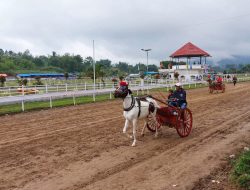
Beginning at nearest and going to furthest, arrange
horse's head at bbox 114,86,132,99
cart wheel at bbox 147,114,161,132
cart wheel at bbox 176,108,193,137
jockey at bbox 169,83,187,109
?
1. horse's head at bbox 114,86,132,99
2. cart wheel at bbox 176,108,193,137
3. jockey at bbox 169,83,187,109
4. cart wheel at bbox 147,114,161,132

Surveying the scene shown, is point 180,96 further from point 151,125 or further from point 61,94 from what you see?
point 61,94

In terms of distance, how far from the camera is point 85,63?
14600cm

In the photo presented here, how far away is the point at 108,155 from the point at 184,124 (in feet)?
10.7

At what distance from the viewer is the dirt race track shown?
651 centimetres

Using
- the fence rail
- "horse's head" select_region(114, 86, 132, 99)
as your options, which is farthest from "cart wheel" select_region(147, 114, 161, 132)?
the fence rail

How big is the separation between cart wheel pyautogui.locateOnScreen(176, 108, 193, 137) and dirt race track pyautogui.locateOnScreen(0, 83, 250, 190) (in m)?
0.25

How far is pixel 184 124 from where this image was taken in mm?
10680

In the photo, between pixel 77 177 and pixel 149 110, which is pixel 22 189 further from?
pixel 149 110

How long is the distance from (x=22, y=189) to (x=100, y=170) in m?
1.68

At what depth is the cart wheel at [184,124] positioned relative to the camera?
34.1 feet

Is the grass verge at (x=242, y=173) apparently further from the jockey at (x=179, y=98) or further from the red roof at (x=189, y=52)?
the red roof at (x=189, y=52)

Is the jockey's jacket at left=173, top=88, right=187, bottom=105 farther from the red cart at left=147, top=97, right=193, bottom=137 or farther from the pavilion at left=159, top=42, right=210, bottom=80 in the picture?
the pavilion at left=159, top=42, right=210, bottom=80

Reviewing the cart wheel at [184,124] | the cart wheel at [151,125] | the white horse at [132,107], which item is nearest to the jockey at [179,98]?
the cart wheel at [184,124]

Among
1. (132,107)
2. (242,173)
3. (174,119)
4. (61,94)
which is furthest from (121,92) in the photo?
(61,94)
